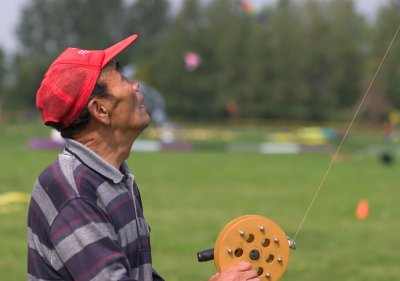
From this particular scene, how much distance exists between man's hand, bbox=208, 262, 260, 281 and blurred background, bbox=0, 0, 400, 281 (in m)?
2.52

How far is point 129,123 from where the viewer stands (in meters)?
2.32

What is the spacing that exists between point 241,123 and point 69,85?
5996 centimetres

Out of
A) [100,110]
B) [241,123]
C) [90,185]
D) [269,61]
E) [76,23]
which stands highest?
[100,110]

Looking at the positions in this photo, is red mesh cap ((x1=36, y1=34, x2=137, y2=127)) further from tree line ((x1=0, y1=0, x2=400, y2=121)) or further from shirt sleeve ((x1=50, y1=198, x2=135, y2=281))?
tree line ((x1=0, y1=0, x2=400, y2=121))

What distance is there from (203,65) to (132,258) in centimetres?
6220

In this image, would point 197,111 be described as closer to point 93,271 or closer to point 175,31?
point 175,31

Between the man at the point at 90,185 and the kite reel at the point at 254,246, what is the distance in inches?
2.0

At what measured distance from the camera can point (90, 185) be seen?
2174 millimetres

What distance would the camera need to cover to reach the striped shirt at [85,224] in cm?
209

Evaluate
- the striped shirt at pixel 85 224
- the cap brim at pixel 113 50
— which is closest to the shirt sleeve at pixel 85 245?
the striped shirt at pixel 85 224

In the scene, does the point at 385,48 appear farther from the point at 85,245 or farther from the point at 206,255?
the point at 85,245

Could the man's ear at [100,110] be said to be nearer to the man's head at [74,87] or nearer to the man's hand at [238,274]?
the man's head at [74,87]

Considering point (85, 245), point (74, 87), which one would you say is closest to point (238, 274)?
point (85, 245)

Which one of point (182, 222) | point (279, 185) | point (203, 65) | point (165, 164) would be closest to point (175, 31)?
point (203, 65)
